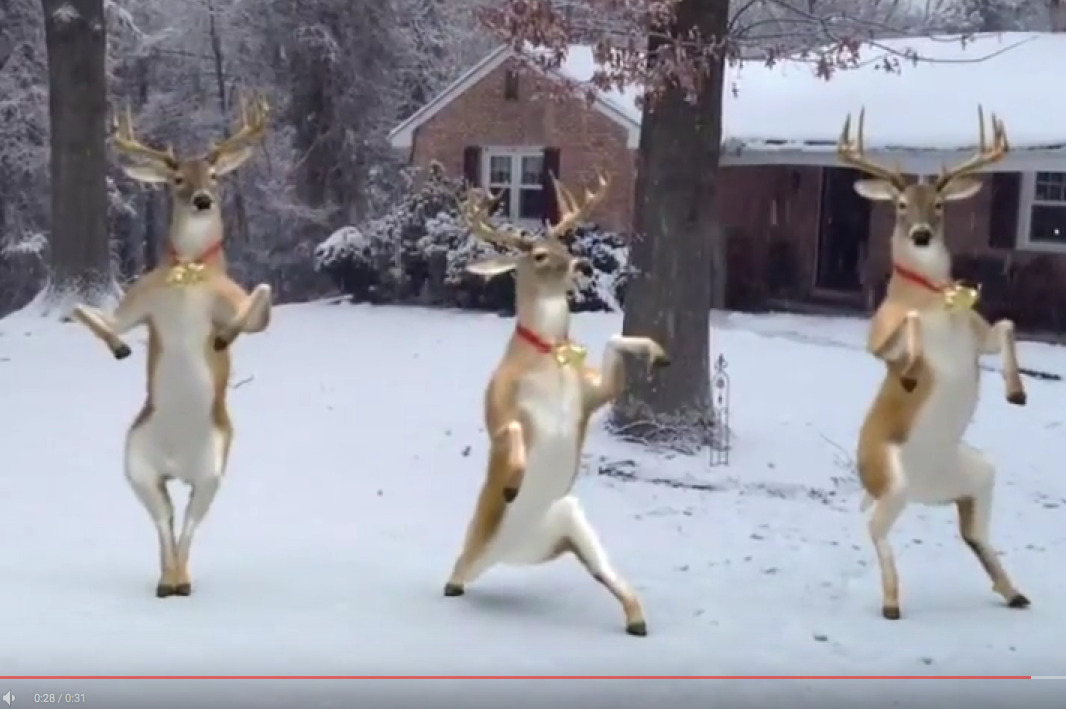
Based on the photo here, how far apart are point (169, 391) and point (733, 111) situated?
54.1 ft

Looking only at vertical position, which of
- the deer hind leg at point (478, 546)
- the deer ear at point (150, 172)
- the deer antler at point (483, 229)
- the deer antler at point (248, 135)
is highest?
the deer antler at point (248, 135)

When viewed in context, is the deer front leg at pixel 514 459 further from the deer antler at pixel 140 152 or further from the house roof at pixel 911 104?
the house roof at pixel 911 104

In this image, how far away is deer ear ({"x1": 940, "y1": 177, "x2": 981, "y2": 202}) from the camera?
22.2 ft

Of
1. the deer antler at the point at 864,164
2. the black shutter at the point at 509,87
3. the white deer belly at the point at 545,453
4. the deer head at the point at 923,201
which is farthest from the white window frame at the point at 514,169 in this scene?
the white deer belly at the point at 545,453

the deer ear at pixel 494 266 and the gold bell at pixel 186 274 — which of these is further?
the gold bell at pixel 186 274

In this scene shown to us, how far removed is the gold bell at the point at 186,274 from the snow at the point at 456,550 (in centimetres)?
139

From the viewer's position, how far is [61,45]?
1781cm

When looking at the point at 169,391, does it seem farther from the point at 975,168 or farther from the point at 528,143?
the point at 528,143

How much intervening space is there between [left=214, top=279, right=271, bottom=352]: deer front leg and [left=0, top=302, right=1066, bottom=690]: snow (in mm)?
1169

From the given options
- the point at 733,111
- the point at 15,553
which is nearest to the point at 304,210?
the point at 733,111

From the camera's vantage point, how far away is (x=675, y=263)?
10.8m

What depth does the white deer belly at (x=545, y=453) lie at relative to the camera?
628cm

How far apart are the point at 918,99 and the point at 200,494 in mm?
15929
